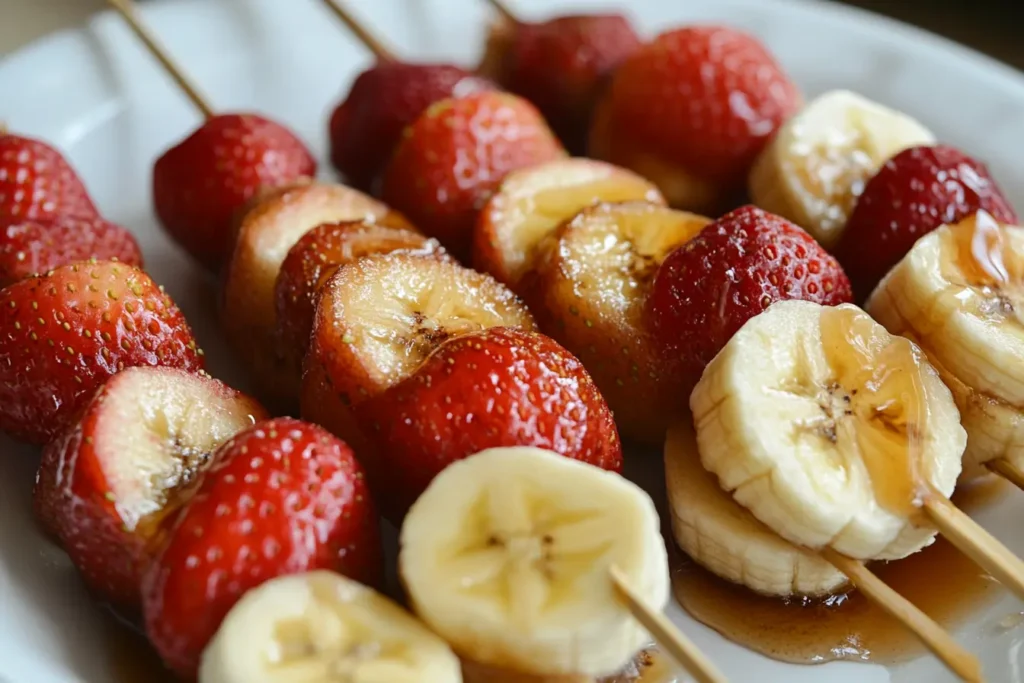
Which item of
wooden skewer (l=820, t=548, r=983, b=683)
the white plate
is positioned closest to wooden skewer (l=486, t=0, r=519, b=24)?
the white plate

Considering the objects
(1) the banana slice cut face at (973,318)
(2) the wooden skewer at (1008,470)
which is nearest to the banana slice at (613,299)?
(1) the banana slice cut face at (973,318)

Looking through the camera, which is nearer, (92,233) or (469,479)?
(469,479)

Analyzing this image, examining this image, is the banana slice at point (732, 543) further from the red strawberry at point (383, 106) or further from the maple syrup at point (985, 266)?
the red strawberry at point (383, 106)

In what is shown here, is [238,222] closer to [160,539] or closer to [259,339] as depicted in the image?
[259,339]

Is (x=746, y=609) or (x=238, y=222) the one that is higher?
(x=238, y=222)

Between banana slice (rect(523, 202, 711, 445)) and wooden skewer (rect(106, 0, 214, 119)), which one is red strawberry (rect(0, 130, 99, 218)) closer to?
wooden skewer (rect(106, 0, 214, 119))

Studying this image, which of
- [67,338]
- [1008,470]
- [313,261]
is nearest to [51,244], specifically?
[67,338]

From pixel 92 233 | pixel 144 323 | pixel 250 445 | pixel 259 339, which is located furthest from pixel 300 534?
pixel 92 233

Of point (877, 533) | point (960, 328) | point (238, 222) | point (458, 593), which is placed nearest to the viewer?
point (458, 593)
